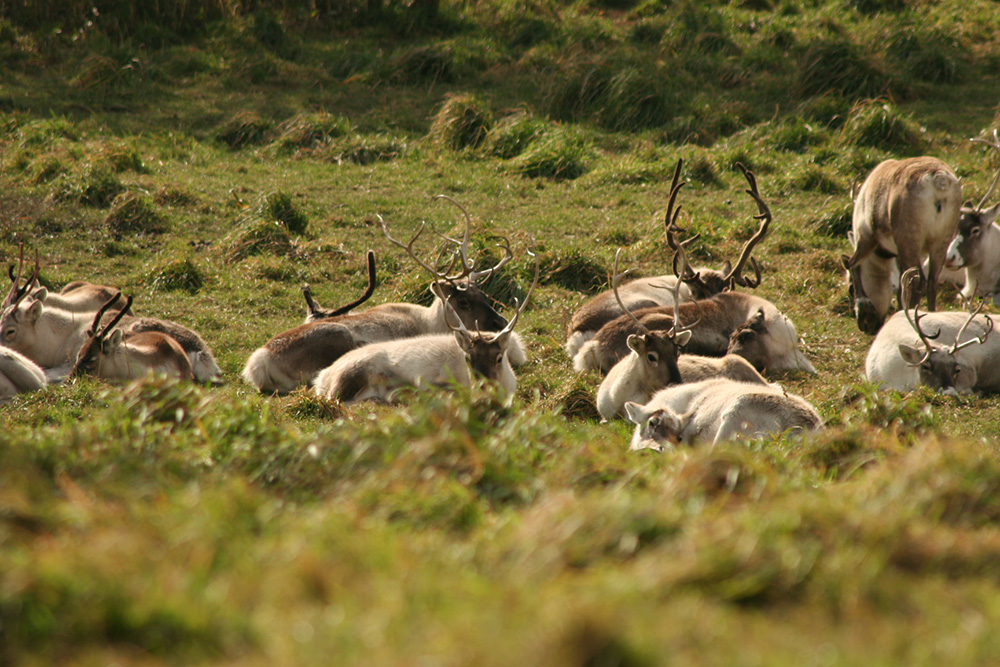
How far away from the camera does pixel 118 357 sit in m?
7.87

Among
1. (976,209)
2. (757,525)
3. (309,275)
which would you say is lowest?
(309,275)

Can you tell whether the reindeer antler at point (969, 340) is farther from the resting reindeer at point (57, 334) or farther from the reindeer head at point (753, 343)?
the resting reindeer at point (57, 334)

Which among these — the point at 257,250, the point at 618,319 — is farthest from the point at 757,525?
the point at 257,250

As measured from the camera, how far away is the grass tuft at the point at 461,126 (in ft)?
48.4

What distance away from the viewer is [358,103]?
1683cm

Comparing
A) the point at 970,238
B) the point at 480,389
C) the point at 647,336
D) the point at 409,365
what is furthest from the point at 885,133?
the point at 480,389

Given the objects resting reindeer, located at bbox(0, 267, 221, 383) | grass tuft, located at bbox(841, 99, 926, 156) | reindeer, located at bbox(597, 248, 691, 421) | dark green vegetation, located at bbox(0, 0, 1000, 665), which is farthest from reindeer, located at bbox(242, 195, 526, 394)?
grass tuft, located at bbox(841, 99, 926, 156)

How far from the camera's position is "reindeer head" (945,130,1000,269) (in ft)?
31.9

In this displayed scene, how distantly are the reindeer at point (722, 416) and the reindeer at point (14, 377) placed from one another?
4.54 metres

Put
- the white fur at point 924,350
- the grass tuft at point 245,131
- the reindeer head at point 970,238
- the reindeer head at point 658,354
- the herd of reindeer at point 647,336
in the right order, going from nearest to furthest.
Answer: the reindeer head at point 658,354 < the herd of reindeer at point 647,336 < the white fur at point 924,350 < the reindeer head at point 970,238 < the grass tuft at point 245,131

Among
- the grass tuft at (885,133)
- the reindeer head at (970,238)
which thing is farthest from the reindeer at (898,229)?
the grass tuft at (885,133)

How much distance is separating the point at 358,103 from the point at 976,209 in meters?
10.3

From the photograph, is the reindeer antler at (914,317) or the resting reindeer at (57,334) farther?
the resting reindeer at (57,334)

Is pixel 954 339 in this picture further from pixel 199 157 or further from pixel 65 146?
pixel 65 146
